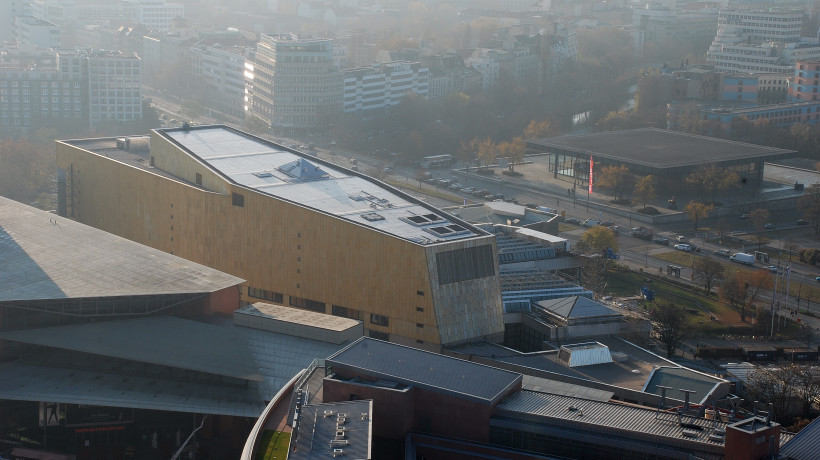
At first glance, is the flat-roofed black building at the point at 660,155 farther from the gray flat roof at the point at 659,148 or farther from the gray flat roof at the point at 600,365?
the gray flat roof at the point at 600,365

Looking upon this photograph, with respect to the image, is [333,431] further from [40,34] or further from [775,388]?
[40,34]

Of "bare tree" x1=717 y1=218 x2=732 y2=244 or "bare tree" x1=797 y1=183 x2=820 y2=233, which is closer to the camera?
"bare tree" x1=717 y1=218 x2=732 y2=244

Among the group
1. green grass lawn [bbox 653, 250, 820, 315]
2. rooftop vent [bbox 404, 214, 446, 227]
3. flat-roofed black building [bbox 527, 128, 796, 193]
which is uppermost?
rooftop vent [bbox 404, 214, 446, 227]

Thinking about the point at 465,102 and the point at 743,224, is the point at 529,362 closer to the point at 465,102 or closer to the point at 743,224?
the point at 743,224

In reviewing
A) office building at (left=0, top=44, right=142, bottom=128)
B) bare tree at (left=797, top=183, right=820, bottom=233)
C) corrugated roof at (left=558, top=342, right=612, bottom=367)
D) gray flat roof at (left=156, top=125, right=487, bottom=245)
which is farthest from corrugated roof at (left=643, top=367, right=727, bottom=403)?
office building at (left=0, top=44, right=142, bottom=128)

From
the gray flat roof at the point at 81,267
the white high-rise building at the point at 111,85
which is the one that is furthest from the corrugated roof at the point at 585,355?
the white high-rise building at the point at 111,85

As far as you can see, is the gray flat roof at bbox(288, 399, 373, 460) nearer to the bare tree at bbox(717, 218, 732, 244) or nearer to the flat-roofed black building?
the bare tree at bbox(717, 218, 732, 244)
